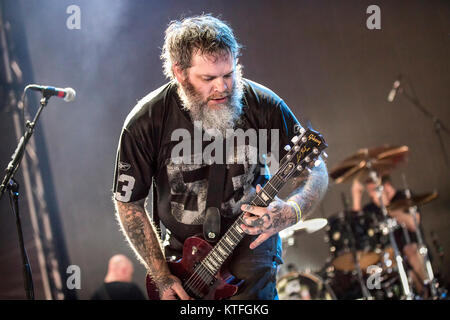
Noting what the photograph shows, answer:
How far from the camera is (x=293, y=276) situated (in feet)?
14.6

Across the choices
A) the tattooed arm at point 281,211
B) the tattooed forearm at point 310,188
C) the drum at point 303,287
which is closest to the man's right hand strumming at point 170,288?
the tattooed arm at point 281,211

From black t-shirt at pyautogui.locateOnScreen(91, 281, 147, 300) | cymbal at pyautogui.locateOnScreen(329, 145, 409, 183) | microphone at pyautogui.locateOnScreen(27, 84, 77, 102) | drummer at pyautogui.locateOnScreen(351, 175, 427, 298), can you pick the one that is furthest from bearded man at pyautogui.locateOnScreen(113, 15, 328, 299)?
drummer at pyautogui.locateOnScreen(351, 175, 427, 298)

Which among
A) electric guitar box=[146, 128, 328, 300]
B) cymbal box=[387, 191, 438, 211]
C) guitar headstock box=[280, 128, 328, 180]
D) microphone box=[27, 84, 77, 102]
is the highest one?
microphone box=[27, 84, 77, 102]

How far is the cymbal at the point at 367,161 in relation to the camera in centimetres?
463

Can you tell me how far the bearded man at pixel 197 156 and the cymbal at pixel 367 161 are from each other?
93.8 inches

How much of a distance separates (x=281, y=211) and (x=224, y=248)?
0.34m

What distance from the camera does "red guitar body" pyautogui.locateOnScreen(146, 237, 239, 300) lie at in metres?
2.26

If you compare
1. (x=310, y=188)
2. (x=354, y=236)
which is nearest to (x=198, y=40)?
(x=310, y=188)

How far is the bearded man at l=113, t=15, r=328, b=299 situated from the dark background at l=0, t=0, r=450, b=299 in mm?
1380

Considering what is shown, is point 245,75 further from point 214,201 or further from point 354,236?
point 354,236

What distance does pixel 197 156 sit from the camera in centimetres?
243

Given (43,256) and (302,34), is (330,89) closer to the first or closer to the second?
(302,34)

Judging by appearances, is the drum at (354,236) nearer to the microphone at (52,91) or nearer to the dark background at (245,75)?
the dark background at (245,75)

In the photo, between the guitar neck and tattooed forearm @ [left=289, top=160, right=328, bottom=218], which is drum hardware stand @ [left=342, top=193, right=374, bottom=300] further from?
the guitar neck
